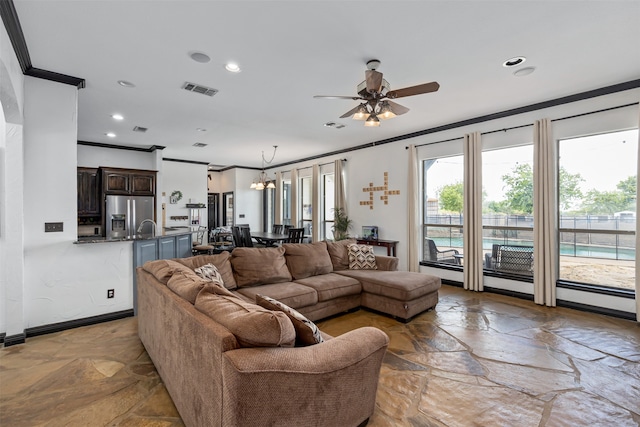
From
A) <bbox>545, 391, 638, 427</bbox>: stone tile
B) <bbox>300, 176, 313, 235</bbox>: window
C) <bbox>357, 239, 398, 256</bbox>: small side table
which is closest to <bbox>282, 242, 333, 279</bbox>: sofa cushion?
<bbox>357, 239, 398, 256</bbox>: small side table

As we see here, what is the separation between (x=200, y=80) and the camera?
12.2 ft

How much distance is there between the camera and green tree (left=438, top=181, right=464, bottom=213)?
223 inches

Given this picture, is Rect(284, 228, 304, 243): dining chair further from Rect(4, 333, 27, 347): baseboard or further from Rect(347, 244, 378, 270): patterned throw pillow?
Rect(4, 333, 27, 347): baseboard

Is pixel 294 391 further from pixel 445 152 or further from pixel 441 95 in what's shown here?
pixel 445 152

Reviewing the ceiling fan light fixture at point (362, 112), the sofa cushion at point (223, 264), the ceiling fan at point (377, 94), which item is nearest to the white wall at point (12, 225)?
the sofa cushion at point (223, 264)

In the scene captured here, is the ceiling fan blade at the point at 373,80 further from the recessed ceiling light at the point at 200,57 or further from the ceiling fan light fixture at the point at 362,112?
the recessed ceiling light at the point at 200,57

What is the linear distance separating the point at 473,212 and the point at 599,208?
5.23 ft

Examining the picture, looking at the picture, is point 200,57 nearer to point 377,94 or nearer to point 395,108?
point 377,94

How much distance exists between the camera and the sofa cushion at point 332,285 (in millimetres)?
3717

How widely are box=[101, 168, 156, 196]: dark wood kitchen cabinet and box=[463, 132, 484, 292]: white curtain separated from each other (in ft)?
22.7

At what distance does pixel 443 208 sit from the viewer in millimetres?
5934

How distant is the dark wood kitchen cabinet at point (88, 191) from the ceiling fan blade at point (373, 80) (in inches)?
262

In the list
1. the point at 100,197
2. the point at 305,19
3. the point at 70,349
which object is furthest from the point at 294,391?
the point at 100,197

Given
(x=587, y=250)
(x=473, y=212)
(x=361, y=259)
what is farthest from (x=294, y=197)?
(x=587, y=250)
